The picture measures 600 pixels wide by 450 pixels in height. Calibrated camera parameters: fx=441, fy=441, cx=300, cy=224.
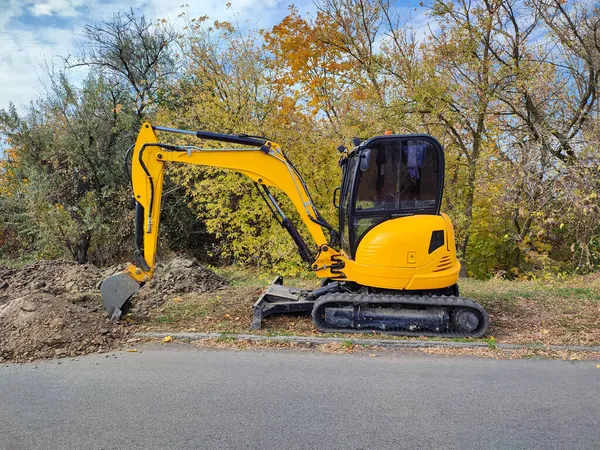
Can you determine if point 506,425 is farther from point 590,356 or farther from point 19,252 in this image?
point 19,252

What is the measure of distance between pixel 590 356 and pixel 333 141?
8.06 meters

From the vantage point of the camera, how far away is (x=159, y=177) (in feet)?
19.8

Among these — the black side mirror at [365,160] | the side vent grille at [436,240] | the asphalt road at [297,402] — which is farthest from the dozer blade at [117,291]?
the side vent grille at [436,240]

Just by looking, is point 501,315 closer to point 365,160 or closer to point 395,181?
point 395,181

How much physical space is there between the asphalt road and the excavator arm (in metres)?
1.32

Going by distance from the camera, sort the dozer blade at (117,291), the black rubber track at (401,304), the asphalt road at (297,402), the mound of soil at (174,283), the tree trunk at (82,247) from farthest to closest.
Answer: the tree trunk at (82,247) → the mound of soil at (174,283) → the dozer blade at (117,291) → the black rubber track at (401,304) → the asphalt road at (297,402)

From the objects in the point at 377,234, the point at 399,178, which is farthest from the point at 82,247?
the point at 399,178

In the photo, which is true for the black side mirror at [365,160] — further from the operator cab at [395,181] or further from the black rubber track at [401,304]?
the black rubber track at [401,304]

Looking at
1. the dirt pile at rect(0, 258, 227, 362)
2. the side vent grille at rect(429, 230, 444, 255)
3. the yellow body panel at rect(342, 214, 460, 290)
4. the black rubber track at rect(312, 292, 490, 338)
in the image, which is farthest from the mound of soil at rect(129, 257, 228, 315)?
the side vent grille at rect(429, 230, 444, 255)

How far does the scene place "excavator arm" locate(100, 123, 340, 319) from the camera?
19.5 ft

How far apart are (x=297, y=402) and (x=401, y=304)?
7.97 ft

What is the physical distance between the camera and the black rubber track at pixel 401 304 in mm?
5549

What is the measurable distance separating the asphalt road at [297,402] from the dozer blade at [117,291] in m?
1.22

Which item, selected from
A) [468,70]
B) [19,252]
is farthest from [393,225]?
[19,252]
